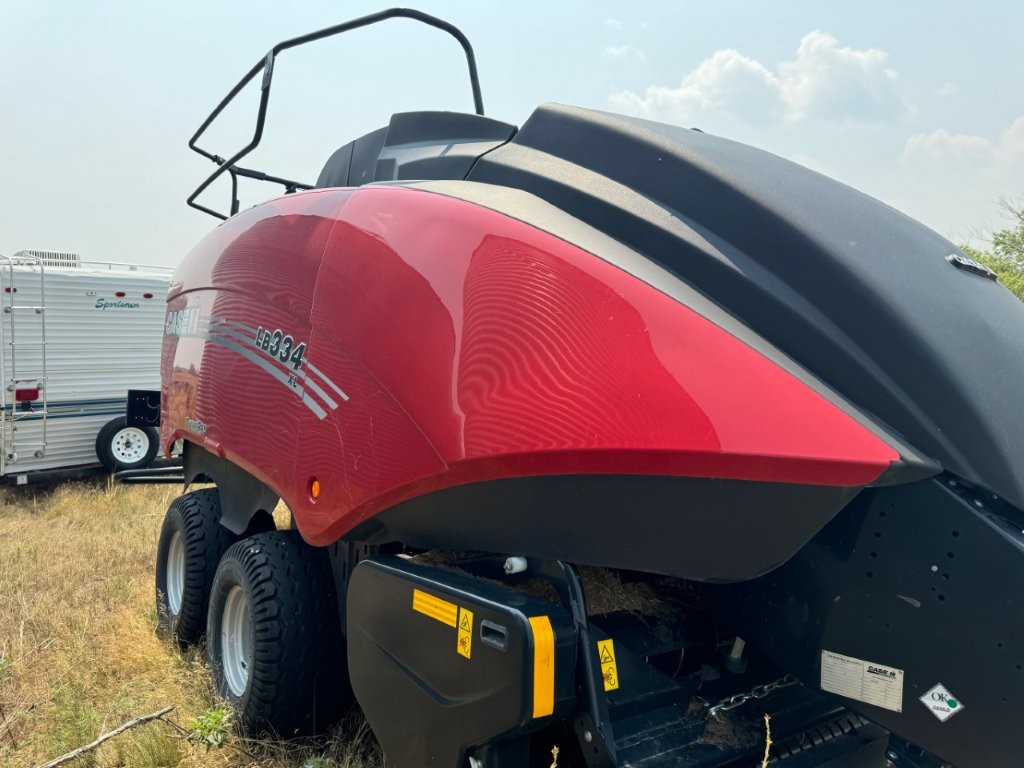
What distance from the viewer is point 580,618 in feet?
5.95

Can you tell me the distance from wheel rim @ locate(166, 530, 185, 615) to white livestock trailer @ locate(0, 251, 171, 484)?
5441mm

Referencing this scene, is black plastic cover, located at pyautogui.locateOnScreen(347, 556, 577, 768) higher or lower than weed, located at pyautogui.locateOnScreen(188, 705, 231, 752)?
higher

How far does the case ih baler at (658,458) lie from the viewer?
1.60 m

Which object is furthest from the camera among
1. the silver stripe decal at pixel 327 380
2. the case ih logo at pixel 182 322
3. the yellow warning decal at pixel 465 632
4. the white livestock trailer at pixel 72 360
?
the white livestock trailer at pixel 72 360

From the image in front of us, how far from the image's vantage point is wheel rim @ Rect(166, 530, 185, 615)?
14.0ft

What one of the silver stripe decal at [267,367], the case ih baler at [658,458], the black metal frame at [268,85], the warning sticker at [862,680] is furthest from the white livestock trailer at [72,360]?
the warning sticker at [862,680]

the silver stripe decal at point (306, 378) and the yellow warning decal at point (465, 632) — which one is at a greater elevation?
the silver stripe decal at point (306, 378)

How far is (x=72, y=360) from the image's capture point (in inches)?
358

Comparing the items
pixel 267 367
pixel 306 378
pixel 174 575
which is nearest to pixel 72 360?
pixel 174 575

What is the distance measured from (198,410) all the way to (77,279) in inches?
262

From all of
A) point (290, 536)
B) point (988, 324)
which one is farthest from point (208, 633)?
point (988, 324)

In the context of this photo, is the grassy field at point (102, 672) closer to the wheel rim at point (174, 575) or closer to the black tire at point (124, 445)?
the wheel rim at point (174, 575)

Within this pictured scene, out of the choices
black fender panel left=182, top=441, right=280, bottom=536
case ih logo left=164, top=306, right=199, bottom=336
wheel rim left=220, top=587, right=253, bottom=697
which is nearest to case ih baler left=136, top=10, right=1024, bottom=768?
black fender panel left=182, top=441, right=280, bottom=536

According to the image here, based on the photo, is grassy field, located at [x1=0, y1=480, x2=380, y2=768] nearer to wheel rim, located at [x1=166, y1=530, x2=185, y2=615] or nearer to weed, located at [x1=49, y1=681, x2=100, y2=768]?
weed, located at [x1=49, y1=681, x2=100, y2=768]
